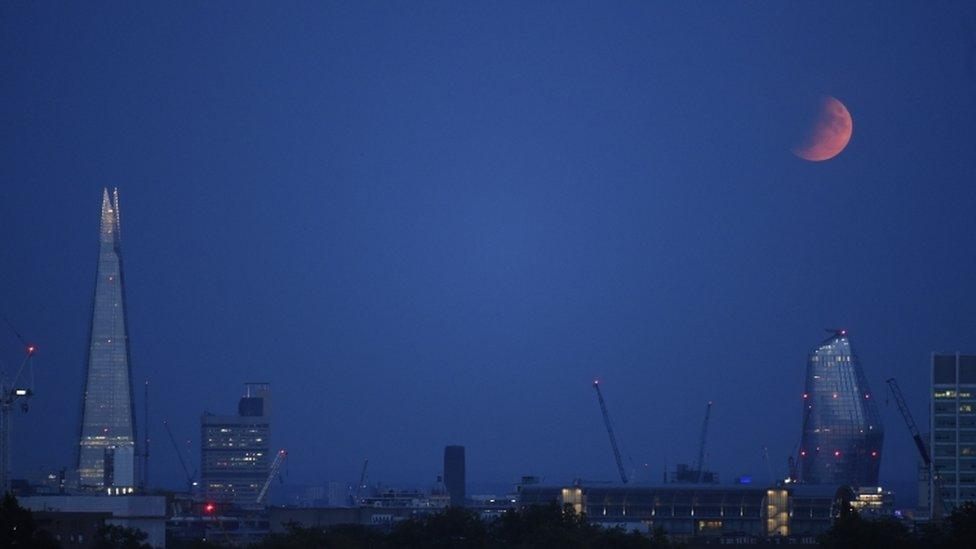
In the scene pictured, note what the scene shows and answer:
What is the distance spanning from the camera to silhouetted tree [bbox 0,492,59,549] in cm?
5525

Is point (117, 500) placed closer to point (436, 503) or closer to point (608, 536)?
point (608, 536)

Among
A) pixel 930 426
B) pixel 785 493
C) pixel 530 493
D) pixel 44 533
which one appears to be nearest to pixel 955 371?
pixel 930 426

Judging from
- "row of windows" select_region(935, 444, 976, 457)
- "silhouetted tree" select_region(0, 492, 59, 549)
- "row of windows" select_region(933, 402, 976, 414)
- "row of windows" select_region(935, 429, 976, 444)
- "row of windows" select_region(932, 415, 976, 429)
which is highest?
"row of windows" select_region(933, 402, 976, 414)

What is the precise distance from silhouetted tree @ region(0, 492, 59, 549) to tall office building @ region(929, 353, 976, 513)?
90420mm

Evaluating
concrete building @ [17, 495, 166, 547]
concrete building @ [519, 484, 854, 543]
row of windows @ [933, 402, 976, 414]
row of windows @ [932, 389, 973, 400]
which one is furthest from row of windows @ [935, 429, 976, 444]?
concrete building @ [17, 495, 166, 547]

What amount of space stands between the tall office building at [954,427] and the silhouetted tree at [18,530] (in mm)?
90420

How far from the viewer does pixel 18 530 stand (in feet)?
185

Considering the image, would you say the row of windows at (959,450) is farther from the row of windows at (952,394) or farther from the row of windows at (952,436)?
the row of windows at (952,394)

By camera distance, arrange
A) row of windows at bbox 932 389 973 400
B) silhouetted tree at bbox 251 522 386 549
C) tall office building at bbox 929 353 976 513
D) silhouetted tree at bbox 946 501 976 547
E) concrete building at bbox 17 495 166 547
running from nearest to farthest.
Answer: silhouetted tree at bbox 251 522 386 549 < silhouetted tree at bbox 946 501 976 547 < concrete building at bbox 17 495 166 547 < tall office building at bbox 929 353 976 513 < row of windows at bbox 932 389 973 400

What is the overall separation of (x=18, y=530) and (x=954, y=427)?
9371 cm

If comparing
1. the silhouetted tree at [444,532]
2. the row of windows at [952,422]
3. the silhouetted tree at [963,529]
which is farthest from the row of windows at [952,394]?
the silhouetted tree at [444,532]

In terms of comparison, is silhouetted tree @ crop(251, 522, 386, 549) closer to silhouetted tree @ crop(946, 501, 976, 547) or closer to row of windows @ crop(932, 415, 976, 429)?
silhouetted tree @ crop(946, 501, 976, 547)

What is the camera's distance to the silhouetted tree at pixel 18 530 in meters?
55.2

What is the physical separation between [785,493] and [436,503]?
49381 millimetres
